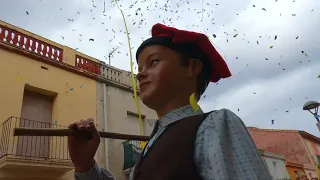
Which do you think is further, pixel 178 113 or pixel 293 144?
pixel 293 144

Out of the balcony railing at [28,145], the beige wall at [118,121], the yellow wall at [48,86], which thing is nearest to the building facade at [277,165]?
the beige wall at [118,121]

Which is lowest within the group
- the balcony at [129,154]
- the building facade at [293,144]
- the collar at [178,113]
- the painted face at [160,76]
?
the collar at [178,113]

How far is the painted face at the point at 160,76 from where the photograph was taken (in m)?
1.67

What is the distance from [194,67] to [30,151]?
852cm

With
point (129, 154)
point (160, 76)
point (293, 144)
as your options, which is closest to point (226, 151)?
point (160, 76)

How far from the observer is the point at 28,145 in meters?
9.16

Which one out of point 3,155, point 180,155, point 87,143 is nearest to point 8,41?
point 3,155

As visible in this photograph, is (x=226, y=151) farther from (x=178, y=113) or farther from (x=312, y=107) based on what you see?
(x=312, y=107)

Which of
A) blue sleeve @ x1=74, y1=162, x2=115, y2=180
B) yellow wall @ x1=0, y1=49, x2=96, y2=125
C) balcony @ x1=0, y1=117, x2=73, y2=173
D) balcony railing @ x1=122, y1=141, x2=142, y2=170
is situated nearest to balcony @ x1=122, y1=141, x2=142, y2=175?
balcony railing @ x1=122, y1=141, x2=142, y2=170

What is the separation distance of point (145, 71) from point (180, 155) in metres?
0.67

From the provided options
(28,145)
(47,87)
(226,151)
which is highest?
(47,87)

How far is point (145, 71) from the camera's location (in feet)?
5.75

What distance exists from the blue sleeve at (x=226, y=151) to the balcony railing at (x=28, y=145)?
821 centimetres

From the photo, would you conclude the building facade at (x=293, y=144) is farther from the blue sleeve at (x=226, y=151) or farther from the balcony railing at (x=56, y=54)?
the blue sleeve at (x=226, y=151)
